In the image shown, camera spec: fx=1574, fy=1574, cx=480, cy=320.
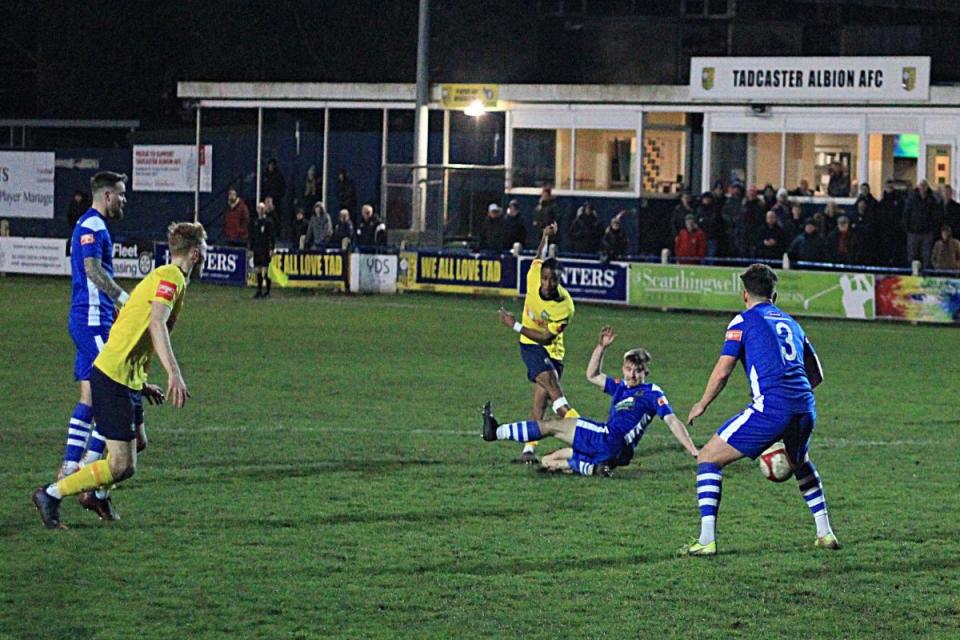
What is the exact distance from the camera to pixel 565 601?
26.3 feet

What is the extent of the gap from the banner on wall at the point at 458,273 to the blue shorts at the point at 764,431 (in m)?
19.5

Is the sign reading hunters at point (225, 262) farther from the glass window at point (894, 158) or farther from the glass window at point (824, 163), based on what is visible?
the glass window at point (894, 158)

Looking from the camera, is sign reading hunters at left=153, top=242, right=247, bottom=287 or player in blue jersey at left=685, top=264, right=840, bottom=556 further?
sign reading hunters at left=153, top=242, right=247, bottom=287

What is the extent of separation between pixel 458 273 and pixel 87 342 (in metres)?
19.3

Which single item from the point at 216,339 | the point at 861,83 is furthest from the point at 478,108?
the point at 216,339

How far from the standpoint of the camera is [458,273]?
29375 millimetres

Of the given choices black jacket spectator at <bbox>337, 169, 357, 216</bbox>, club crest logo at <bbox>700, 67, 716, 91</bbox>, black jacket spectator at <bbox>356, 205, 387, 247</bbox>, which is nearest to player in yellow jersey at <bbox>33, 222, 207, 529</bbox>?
black jacket spectator at <bbox>356, 205, 387, 247</bbox>

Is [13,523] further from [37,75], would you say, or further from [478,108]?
[37,75]

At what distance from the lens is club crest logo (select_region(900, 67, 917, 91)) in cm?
2986

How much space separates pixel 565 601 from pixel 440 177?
2597 centimetres

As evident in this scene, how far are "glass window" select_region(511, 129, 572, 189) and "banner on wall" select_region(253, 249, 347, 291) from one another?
19.1 feet

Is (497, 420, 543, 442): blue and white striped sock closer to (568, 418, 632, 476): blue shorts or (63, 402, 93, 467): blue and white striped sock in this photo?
(568, 418, 632, 476): blue shorts

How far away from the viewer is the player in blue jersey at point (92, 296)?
32.4ft

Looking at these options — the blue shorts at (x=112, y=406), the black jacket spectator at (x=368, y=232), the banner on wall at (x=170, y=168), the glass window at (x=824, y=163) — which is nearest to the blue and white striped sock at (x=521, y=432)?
the blue shorts at (x=112, y=406)
